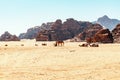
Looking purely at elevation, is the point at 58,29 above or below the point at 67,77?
above

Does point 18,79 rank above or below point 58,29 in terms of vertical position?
below

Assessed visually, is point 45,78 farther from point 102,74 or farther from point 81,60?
point 81,60

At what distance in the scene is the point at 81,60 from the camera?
25.0m

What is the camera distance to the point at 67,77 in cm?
1681

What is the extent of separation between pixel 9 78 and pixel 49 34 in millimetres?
166940

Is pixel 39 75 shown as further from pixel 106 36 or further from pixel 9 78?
pixel 106 36

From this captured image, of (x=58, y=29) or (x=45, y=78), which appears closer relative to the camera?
(x=45, y=78)

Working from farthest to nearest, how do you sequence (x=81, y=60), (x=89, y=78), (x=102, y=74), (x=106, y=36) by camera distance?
(x=106, y=36), (x=81, y=60), (x=102, y=74), (x=89, y=78)

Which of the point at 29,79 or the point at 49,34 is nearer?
the point at 29,79

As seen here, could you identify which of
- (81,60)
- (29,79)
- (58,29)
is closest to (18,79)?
(29,79)

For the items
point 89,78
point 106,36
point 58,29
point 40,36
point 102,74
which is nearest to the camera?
point 89,78

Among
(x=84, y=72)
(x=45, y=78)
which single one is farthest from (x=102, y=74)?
(x=45, y=78)

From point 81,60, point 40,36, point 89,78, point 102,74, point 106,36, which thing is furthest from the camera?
point 40,36

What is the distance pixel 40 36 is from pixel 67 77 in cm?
15854
